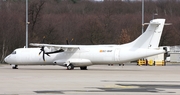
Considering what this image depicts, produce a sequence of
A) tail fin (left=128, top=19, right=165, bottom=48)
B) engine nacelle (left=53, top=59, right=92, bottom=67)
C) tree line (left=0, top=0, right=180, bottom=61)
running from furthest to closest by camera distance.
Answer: tree line (left=0, top=0, right=180, bottom=61) → engine nacelle (left=53, top=59, right=92, bottom=67) → tail fin (left=128, top=19, right=165, bottom=48)

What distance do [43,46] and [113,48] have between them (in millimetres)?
6856

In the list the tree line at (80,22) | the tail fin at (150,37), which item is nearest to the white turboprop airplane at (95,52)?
the tail fin at (150,37)

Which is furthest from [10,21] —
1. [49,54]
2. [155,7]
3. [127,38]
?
[155,7]

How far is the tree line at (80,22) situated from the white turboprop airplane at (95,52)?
16546mm

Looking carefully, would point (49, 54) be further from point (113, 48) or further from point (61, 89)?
point (61, 89)

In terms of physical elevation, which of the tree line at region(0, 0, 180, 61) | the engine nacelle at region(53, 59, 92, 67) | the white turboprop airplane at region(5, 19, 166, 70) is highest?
the tree line at region(0, 0, 180, 61)

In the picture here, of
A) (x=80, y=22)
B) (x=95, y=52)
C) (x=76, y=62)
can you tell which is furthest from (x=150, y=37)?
(x=80, y=22)

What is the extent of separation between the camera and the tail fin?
43688 millimetres

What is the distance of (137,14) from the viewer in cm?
11512

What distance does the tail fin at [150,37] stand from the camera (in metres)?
43.7

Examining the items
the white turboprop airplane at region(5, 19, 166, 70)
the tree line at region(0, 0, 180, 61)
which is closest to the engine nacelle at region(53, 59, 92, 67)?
the white turboprop airplane at region(5, 19, 166, 70)

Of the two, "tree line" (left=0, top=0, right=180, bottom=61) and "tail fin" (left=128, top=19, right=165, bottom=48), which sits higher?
"tree line" (left=0, top=0, right=180, bottom=61)

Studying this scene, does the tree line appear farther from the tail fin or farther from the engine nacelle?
the tail fin

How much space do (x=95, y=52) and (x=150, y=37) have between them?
17.7 ft
